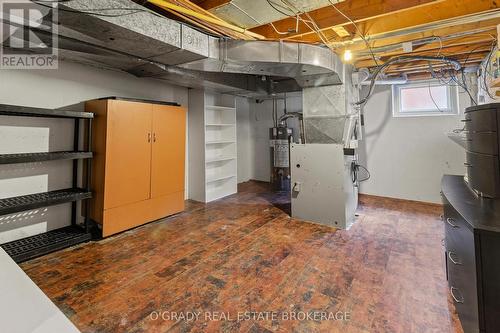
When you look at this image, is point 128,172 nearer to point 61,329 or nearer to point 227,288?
point 227,288

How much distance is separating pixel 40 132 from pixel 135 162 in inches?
40.2

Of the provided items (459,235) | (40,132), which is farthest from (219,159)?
(459,235)

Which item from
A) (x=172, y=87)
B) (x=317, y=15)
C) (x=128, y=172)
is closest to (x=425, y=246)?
(x=317, y=15)

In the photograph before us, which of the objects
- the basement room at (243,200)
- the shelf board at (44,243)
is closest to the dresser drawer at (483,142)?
the basement room at (243,200)

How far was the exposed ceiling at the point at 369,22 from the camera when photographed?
6.72ft

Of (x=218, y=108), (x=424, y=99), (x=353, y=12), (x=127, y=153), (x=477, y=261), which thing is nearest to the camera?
(x=477, y=261)

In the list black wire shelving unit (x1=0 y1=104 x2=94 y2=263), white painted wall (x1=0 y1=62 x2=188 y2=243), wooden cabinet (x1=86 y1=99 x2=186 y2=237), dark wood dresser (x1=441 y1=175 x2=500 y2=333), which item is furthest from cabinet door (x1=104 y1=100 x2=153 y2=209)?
dark wood dresser (x1=441 y1=175 x2=500 y2=333)

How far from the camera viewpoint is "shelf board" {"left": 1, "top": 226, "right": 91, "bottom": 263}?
2.28 metres

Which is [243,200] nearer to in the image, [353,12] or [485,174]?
[353,12]

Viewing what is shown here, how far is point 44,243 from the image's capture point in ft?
8.11

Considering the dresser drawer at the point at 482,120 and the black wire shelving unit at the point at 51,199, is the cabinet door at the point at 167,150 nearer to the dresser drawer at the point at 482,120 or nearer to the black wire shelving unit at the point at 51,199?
the black wire shelving unit at the point at 51,199

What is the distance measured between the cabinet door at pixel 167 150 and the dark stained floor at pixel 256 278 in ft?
1.90

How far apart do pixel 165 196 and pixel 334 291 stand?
2526 mm

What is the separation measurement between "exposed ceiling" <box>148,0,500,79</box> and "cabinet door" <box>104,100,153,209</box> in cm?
131
